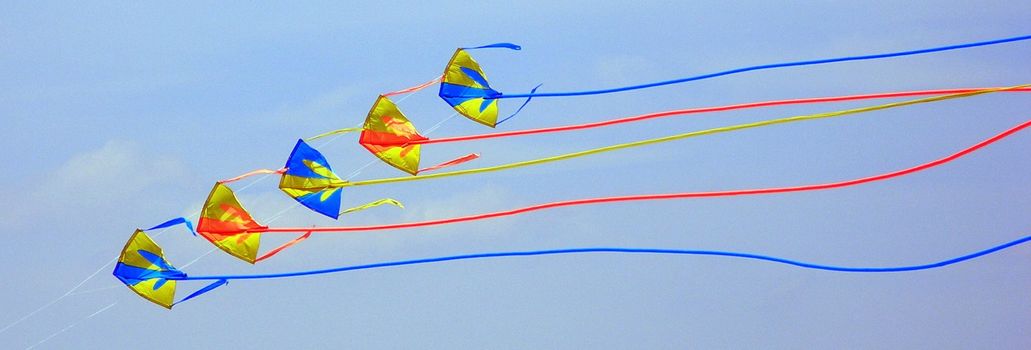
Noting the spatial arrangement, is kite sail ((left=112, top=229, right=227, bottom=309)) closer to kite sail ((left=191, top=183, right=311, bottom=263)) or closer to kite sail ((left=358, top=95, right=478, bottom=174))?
kite sail ((left=191, top=183, right=311, bottom=263))

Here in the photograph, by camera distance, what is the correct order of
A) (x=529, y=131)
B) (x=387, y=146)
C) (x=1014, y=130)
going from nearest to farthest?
1. (x=1014, y=130)
2. (x=529, y=131)
3. (x=387, y=146)

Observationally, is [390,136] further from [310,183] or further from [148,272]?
[148,272]

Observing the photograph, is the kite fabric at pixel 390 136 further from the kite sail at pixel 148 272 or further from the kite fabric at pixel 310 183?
the kite sail at pixel 148 272

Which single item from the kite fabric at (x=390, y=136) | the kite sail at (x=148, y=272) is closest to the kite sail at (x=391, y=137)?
the kite fabric at (x=390, y=136)

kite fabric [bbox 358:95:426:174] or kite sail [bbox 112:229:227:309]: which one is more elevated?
kite fabric [bbox 358:95:426:174]

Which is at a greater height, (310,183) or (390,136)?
(390,136)

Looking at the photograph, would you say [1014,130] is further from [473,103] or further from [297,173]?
[297,173]

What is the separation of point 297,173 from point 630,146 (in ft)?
16.4

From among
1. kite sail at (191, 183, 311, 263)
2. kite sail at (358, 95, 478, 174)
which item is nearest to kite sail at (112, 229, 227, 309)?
kite sail at (191, 183, 311, 263)

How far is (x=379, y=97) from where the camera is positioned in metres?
20.0

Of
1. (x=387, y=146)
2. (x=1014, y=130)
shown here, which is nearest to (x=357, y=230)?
(x=387, y=146)

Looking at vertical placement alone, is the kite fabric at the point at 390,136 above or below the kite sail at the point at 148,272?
above

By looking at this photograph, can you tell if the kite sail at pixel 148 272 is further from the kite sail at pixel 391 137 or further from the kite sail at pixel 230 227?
the kite sail at pixel 391 137

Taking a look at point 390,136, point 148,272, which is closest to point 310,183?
point 390,136
